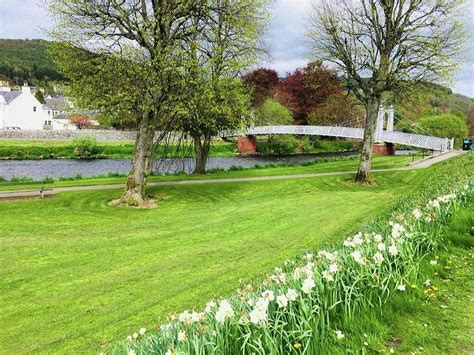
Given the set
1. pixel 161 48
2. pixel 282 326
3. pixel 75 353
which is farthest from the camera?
pixel 161 48

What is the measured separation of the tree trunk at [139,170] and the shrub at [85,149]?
39342mm

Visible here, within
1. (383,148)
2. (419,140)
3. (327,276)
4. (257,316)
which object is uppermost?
(419,140)

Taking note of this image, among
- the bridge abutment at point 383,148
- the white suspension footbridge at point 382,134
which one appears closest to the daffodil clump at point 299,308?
the white suspension footbridge at point 382,134

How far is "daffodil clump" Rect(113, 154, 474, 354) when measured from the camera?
331cm

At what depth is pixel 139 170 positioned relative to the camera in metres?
17.0

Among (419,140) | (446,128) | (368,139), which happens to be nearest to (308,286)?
(368,139)

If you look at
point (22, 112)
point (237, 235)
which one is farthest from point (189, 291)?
point (22, 112)

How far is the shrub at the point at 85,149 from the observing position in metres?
54.1

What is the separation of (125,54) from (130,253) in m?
8.32

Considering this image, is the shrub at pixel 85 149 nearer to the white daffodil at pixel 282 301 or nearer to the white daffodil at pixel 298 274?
the white daffodil at pixel 298 274

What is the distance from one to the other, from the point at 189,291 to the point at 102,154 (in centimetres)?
5086

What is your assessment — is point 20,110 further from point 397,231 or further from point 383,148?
point 397,231

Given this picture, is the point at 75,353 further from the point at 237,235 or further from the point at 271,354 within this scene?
the point at 237,235

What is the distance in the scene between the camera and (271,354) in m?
3.14
